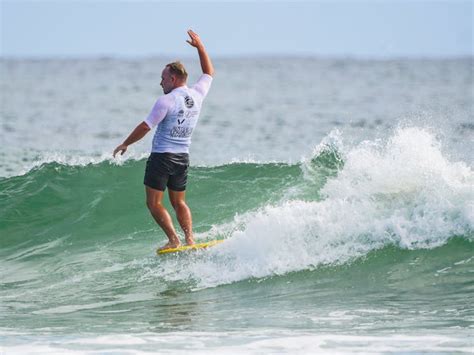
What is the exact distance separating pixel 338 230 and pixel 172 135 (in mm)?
2089

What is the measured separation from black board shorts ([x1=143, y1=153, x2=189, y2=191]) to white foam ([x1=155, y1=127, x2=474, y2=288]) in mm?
868

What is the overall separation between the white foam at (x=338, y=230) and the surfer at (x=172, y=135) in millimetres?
535

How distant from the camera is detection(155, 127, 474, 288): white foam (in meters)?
9.95

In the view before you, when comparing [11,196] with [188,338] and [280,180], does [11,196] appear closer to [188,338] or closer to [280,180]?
[280,180]

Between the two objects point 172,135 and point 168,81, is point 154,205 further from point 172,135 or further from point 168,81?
point 168,81

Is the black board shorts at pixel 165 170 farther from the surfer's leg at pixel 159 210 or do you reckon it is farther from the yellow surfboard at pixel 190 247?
the yellow surfboard at pixel 190 247

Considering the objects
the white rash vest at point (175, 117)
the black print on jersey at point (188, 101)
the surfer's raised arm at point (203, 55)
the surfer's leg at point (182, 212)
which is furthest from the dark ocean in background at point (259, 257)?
the surfer's raised arm at point (203, 55)

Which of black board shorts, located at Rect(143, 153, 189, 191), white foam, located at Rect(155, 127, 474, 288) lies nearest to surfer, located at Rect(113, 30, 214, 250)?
black board shorts, located at Rect(143, 153, 189, 191)

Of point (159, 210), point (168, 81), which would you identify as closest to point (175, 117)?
point (168, 81)

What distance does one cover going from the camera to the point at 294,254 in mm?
9992

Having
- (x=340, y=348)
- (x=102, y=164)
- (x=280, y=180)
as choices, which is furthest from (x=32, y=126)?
(x=340, y=348)

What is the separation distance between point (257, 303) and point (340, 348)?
6.01 ft

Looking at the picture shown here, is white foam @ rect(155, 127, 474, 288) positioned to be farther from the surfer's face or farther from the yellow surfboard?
the surfer's face

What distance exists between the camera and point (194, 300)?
30.5ft
